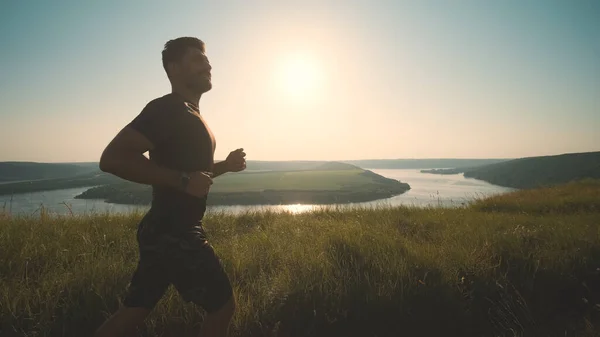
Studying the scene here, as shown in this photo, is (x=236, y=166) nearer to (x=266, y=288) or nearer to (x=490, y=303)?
(x=266, y=288)

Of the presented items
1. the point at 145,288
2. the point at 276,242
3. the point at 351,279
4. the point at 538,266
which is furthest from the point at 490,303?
the point at 145,288

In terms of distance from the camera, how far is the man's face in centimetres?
209

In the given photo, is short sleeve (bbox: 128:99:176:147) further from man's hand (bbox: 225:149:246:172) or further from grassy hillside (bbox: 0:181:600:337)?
grassy hillside (bbox: 0:181:600:337)

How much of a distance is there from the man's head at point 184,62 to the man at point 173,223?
153mm

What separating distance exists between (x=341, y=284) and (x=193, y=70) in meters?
3.01

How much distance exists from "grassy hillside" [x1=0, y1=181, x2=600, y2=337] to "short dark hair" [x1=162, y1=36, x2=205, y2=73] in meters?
2.64

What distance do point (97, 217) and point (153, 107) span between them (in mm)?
6372

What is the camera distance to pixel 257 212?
9562mm

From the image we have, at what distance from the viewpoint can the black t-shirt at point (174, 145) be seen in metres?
1.77

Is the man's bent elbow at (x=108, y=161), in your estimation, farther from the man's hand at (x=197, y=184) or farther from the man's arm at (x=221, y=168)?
the man's arm at (x=221, y=168)

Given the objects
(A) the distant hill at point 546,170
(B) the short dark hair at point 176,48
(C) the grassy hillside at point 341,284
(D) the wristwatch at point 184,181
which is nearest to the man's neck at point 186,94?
(B) the short dark hair at point 176,48

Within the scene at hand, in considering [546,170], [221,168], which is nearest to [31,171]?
[221,168]

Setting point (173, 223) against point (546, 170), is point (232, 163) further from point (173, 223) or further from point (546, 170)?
point (546, 170)

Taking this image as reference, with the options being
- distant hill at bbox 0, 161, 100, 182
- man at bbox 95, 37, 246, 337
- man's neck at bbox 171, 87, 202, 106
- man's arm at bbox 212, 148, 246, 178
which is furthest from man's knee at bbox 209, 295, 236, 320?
distant hill at bbox 0, 161, 100, 182
